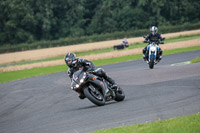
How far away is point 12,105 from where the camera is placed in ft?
42.2

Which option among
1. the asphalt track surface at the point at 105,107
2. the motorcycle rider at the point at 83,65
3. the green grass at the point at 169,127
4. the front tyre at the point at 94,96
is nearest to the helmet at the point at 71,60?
the motorcycle rider at the point at 83,65

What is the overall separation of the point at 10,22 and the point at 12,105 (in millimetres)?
65810

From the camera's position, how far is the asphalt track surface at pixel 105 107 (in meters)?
7.95

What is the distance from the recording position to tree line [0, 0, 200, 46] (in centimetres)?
7794

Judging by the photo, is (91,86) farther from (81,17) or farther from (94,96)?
(81,17)

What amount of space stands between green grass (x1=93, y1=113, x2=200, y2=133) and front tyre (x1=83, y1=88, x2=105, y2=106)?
2.80m

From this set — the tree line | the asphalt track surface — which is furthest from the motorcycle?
the tree line

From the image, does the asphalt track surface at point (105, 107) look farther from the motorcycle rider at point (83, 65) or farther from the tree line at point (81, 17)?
the tree line at point (81, 17)

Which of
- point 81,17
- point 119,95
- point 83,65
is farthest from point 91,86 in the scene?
point 81,17

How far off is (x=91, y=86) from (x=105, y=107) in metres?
0.59

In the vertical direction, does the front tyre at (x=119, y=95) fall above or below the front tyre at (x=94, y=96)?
below

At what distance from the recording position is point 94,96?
9.83 metres

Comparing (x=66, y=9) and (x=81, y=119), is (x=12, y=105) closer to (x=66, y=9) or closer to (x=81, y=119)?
(x=81, y=119)

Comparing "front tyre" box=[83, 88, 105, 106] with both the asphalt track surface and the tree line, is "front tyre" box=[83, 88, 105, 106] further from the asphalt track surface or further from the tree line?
the tree line
